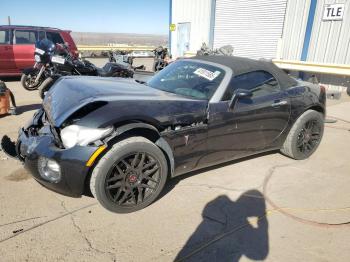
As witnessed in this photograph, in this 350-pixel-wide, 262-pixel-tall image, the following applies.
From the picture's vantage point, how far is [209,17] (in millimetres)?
15984

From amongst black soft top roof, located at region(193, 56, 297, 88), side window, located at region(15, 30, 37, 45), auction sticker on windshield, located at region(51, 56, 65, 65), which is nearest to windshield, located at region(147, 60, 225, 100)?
black soft top roof, located at region(193, 56, 297, 88)

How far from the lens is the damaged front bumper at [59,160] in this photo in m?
2.71

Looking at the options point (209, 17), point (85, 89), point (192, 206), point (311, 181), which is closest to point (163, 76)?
point (85, 89)

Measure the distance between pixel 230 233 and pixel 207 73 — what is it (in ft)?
6.40

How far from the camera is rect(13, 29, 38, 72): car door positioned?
1050 cm

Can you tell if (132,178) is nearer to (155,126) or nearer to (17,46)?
(155,126)

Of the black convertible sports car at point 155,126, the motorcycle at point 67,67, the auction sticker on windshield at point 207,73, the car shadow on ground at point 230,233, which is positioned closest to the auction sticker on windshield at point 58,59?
the motorcycle at point 67,67

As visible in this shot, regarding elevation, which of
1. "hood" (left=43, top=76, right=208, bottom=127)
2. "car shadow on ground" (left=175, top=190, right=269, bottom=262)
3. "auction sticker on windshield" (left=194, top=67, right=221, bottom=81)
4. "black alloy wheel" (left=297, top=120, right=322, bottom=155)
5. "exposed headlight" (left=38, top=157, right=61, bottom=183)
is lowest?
"car shadow on ground" (left=175, top=190, right=269, bottom=262)

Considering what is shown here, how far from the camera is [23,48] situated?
34.6ft

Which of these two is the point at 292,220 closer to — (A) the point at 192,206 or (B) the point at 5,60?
(A) the point at 192,206

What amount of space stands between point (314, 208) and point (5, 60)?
10.6m

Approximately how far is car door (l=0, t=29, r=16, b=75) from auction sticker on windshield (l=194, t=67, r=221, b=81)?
8910 millimetres

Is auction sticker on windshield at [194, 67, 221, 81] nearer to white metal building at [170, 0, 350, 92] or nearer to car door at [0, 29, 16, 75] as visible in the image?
white metal building at [170, 0, 350, 92]

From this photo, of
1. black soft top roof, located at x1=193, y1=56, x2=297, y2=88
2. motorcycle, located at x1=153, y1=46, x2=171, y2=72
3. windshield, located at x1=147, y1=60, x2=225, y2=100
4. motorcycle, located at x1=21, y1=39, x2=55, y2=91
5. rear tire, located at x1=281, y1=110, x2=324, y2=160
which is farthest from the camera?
motorcycle, located at x1=153, y1=46, x2=171, y2=72
